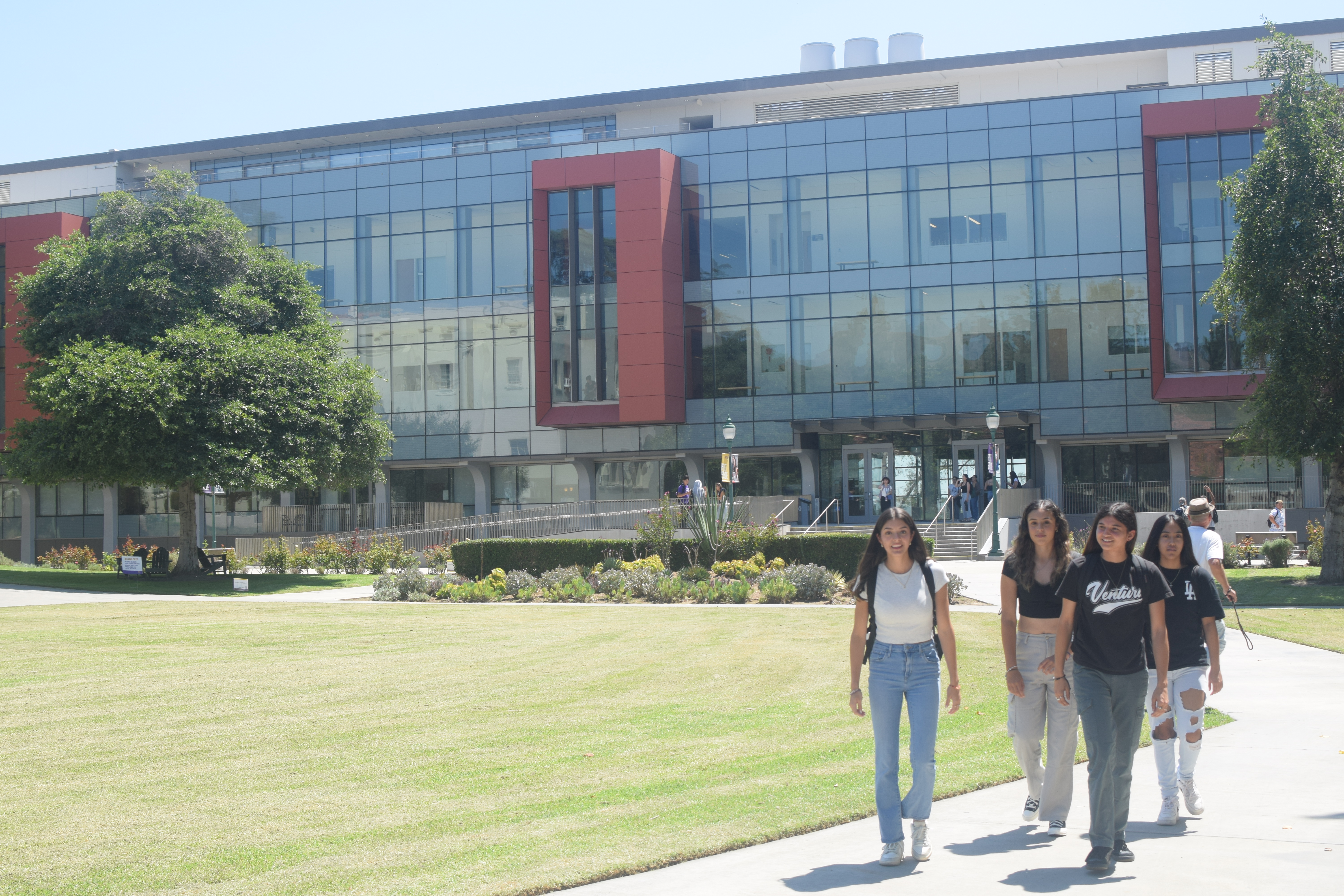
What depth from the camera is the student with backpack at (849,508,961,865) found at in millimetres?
6383

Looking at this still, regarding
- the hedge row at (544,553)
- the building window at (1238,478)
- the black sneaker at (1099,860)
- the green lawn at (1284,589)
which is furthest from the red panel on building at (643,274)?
the black sneaker at (1099,860)

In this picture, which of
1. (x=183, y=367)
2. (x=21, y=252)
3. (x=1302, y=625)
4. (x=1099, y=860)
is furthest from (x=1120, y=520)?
(x=21, y=252)

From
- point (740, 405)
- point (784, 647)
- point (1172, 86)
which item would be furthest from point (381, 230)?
point (784, 647)

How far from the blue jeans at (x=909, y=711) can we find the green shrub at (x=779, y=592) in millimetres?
18273

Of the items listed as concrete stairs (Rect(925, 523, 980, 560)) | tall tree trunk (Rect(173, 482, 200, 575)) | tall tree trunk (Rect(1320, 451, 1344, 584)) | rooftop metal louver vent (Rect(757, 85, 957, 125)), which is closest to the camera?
tall tree trunk (Rect(1320, 451, 1344, 584))

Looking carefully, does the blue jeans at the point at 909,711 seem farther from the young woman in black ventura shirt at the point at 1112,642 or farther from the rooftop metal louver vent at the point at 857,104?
the rooftop metal louver vent at the point at 857,104

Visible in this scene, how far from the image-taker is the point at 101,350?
34344 mm

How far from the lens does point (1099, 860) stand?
19.7ft

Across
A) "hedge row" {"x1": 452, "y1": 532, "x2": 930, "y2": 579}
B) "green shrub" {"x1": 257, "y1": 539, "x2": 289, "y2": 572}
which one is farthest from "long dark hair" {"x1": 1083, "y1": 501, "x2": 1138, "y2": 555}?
"green shrub" {"x1": 257, "y1": 539, "x2": 289, "y2": 572}

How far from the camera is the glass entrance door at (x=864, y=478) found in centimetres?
4588

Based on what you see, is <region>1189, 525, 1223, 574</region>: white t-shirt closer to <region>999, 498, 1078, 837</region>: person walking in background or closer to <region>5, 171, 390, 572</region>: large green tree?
<region>999, 498, 1078, 837</region>: person walking in background

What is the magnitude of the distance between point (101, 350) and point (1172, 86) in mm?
36263

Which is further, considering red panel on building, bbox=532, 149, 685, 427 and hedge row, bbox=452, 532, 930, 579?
red panel on building, bbox=532, 149, 685, 427

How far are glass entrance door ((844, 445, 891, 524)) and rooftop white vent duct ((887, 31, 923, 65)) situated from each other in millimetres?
Result: 20424
